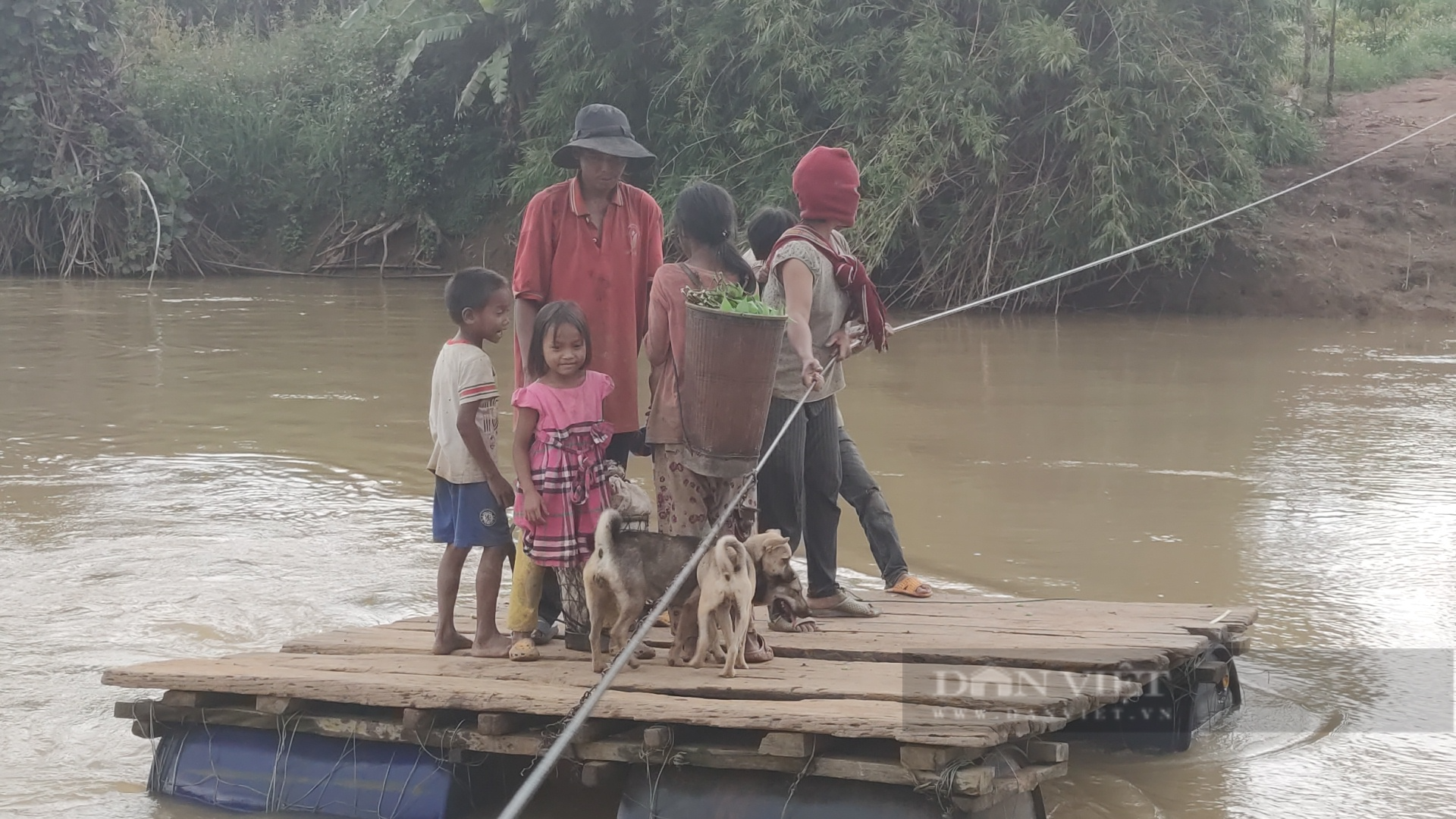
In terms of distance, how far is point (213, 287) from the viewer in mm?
18734

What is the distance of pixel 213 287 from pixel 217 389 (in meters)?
8.81

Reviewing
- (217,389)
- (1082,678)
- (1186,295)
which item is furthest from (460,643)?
(1186,295)

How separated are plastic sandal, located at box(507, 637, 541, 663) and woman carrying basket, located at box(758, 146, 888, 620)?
72 centimetres

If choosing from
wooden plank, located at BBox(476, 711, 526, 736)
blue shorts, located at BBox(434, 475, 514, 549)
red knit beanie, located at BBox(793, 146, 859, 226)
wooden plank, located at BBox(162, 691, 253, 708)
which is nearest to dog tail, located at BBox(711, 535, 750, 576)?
wooden plank, located at BBox(476, 711, 526, 736)

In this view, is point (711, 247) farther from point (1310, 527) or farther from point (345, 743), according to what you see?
point (1310, 527)

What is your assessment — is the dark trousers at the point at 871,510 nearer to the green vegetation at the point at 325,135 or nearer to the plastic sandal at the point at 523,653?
the plastic sandal at the point at 523,653

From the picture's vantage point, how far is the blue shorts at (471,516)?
163 inches

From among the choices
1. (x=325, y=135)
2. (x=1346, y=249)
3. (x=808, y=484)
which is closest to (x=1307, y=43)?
(x=1346, y=249)

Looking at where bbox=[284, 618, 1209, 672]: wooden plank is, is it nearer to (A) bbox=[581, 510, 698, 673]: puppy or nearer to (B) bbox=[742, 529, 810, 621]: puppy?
(B) bbox=[742, 529, 810, 621]: puppy

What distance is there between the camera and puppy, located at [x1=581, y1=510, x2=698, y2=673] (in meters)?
3.78

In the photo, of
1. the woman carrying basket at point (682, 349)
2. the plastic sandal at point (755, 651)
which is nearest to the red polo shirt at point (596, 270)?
the woman carrying basket at point (682, 349)

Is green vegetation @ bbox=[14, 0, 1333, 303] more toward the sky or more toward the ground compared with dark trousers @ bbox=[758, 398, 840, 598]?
more toward the sky

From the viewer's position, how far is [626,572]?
3.79 meters

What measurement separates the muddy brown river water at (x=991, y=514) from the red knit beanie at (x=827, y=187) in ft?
5.73
